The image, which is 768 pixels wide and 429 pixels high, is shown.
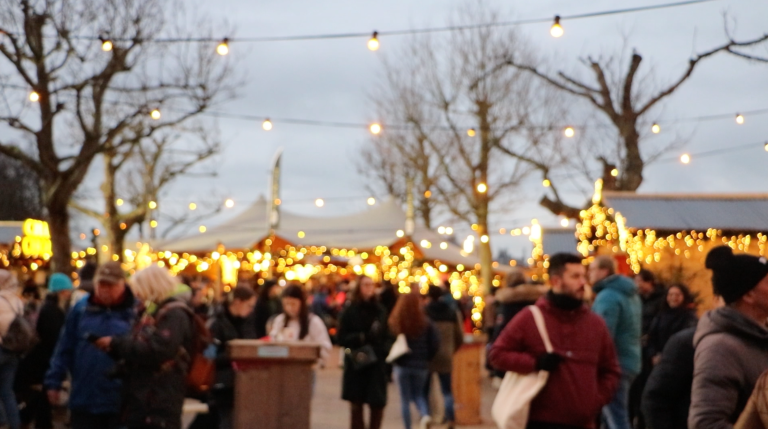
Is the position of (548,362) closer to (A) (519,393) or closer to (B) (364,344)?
(A) (519,393)

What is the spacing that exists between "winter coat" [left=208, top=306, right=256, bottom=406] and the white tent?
19.6 m

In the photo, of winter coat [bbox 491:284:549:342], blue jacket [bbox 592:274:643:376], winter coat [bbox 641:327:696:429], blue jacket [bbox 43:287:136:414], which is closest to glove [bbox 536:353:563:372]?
winter coat [bbox 641:327:696:429]

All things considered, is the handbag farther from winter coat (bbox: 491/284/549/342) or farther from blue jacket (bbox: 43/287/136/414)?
blue jacket (bbox: 43/287/136/414)

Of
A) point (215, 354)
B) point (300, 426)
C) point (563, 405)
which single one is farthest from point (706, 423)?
point (215, 354)

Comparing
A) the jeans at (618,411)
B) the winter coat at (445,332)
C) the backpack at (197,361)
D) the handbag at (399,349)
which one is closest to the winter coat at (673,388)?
the backpack at (197,361)

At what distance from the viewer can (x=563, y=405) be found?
574 cm

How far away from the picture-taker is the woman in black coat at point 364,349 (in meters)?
10.1

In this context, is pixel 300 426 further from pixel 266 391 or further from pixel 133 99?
pixel 133 99

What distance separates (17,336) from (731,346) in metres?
7.44

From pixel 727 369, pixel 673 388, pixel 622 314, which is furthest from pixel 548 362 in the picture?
pixel 622 314

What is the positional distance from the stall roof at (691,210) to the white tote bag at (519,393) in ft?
51.5

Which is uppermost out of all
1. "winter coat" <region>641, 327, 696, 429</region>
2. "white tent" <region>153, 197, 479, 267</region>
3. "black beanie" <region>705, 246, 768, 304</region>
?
"white tent" <region>153, 197, 479, 267</region>

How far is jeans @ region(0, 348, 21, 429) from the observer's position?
9938mm

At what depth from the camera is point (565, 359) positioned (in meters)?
5.76
